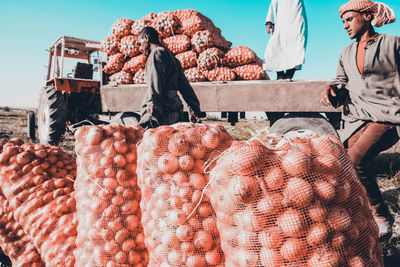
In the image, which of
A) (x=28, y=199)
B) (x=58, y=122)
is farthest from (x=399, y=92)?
(x=58, y=122)

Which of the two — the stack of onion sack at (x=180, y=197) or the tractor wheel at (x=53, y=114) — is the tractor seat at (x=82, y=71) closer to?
the tractor wheel at (x=53, y=114)

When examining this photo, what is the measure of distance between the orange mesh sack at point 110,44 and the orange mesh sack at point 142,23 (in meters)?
0.42

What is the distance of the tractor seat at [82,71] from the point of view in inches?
245

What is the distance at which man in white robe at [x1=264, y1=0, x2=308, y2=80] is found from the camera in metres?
3.93

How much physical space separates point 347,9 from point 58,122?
484 cm

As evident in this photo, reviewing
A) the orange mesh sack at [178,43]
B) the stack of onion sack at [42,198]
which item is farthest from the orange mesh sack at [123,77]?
the stack of onion sack at [42,198]

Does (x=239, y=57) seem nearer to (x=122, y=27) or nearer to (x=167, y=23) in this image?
(x=167, y=23)

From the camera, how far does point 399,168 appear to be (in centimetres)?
417

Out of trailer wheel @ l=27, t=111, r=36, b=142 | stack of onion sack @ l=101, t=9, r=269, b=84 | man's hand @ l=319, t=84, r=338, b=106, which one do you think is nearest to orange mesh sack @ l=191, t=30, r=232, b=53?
stack of onion sack @ l=101, t=9, r=269, b=84

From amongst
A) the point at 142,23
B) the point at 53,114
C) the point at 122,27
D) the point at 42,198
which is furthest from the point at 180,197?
the point at 53,114

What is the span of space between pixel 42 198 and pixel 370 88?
2.48 m

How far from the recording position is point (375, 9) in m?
2.06

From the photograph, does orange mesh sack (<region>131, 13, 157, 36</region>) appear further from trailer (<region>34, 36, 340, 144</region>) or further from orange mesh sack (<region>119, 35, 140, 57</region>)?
trailer (<region>34, 36, 340, 144</region>)

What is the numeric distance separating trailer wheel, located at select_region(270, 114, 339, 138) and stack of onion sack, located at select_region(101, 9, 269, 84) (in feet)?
2.60
